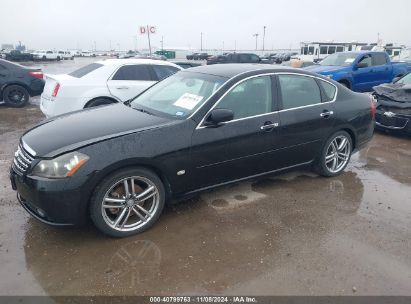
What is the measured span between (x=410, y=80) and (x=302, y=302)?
7525 millimetres

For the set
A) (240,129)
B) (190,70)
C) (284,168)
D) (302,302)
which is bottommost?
(302,302)

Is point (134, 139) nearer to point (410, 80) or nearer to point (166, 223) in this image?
point (166, 223)

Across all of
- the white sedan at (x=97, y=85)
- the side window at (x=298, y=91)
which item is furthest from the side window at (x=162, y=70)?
the side window at (x=298, y=91)

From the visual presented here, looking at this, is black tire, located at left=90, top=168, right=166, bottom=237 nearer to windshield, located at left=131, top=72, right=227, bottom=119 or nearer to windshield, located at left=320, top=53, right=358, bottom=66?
windshield, located at left=131, top=72, right=227, bottom=119

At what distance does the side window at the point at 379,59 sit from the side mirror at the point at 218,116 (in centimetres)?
1071

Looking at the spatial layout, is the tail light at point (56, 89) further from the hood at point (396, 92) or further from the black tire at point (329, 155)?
the hood at point (396, 92)

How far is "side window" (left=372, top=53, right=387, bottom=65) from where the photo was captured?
12.3 m

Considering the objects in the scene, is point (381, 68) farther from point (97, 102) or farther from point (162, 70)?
point (97, 102)

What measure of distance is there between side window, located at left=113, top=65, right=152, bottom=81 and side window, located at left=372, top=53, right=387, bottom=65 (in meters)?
8.79

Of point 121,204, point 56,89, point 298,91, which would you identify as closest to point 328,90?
point 298,91

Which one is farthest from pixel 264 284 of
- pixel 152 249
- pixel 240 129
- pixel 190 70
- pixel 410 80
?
pixel 410 80

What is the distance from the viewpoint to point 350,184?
486cm

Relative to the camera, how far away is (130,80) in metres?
7.32

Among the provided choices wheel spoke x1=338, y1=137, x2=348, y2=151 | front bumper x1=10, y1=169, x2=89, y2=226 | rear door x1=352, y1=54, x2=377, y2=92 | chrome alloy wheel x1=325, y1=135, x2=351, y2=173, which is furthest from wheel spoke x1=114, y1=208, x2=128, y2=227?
rear door x1=352, y1=54, x2=377, y2=92
